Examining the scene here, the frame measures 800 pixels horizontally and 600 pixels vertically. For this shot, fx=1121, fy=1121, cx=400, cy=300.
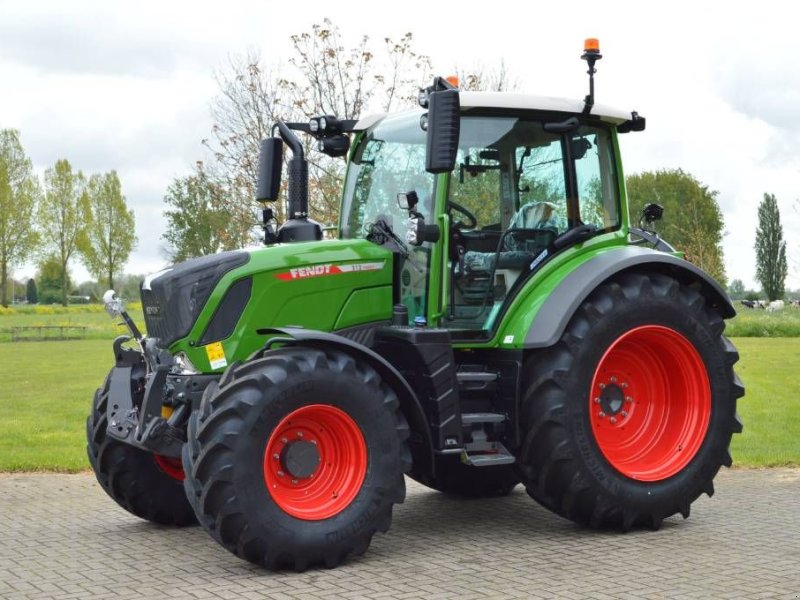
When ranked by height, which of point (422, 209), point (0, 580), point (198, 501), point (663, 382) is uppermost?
point (422, 209)

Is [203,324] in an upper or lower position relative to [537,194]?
lower

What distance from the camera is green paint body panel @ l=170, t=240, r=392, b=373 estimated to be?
7.05m

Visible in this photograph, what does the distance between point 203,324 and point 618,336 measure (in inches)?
108

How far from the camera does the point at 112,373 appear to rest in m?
7.68

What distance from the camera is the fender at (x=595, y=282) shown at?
7.24 meters

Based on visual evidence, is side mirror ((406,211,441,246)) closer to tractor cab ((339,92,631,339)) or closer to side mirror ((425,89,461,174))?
tractor cab ((339,92,631,339))

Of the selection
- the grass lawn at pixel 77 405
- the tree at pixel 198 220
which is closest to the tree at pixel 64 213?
the tree at pixel 198 220

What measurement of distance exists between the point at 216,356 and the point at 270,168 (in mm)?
1658

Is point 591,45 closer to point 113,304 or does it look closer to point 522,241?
point 522,241

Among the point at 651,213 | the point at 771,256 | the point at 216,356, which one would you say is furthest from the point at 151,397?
the point at 771,256

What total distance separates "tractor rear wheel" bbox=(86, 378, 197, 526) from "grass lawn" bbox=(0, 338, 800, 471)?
3.40 metres

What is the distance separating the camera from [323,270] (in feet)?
23.8

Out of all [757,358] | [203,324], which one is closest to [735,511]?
[203,324]

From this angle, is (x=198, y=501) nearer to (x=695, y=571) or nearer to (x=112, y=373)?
(x=112, y=373)
